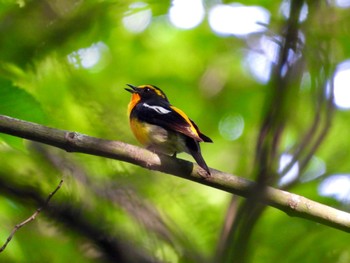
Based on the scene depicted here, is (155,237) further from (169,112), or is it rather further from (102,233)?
(169,112)

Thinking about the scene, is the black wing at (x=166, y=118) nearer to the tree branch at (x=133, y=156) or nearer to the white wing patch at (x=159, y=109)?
the white wing patch at (x=159, y=109)

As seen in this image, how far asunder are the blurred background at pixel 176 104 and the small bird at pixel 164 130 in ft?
1.53

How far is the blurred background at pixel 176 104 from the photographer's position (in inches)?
43.1

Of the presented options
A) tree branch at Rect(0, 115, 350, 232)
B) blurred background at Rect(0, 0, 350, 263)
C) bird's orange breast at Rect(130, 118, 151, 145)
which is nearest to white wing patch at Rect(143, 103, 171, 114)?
bird's orange breast at Rect(130, 118, 151, 145)

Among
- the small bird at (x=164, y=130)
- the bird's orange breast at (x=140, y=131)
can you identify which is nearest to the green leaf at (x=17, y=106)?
the small bird at (x=164, y=130)

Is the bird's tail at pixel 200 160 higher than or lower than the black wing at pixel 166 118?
lower

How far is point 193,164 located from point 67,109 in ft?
5.73

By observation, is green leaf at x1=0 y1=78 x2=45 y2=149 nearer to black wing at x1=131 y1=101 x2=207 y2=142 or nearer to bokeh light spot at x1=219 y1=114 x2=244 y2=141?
black wing at x1=131 y1=101 x2=207 y2=142

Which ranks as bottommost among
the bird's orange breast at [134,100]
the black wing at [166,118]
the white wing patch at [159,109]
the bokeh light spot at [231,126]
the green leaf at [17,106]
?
the green leaf at [17,106]

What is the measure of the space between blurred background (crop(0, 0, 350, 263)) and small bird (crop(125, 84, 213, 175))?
47 centimetres

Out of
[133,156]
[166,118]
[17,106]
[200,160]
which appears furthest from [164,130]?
[17,106]

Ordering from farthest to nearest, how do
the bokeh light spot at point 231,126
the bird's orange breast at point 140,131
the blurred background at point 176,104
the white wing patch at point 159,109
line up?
1. the bokeh light spot at point 231,126
2. the white wing patch at point 159,109
3. the bird's orange breast at point 140,131
4. the blurred background at point 176,104

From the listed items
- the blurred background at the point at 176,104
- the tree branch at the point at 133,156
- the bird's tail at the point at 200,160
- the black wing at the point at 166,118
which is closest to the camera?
the blurred background at the point at 176,104

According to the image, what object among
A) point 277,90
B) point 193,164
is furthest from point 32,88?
point 277,90
